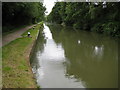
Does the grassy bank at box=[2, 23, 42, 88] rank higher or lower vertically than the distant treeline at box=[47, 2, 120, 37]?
lower

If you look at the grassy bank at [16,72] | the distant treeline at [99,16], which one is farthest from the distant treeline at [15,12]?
the distant treeline at [99,16]

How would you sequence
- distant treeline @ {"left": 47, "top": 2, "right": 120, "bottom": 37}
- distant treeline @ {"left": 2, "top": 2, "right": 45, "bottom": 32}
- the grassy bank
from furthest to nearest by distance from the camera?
1. distant treeline @ {"left": 47, "top": 2, "right": 120, "bottom": 37}
2. distant treeline @ {"left": 2, "top": 2, "right": 45, "bottom": 32}
3. the grassy bank

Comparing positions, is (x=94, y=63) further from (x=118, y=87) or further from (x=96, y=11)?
(x=96, y=11)

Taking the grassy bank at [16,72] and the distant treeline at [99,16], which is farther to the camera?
the distant treeline at [99,16]

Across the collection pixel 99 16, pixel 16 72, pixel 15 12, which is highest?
pixel 15 12

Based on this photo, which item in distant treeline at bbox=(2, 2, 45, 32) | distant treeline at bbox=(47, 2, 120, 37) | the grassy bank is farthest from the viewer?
distant treeline at bbox=(47, 2, 120, 37)

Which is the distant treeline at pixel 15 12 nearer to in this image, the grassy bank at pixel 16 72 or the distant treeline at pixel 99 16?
the grassy bank at pixel 16 72

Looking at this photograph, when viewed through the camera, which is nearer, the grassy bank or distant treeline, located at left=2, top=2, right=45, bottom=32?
the grassy bank

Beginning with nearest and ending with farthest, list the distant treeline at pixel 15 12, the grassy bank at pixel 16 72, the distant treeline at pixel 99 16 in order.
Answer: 1. the grassy bank at pixel 16 72
2. the distant treeline at pixel 15 12
3. the distant treeline at pixel 99 16

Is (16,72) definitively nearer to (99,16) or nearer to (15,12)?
(15,12)

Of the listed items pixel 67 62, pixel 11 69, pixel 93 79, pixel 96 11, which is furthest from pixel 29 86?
pixel 96 11

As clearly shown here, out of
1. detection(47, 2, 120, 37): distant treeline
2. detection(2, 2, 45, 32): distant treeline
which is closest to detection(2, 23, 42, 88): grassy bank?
detection(2, 2, 45, 32): distant treeline

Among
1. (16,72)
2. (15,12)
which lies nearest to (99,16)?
(15,12)

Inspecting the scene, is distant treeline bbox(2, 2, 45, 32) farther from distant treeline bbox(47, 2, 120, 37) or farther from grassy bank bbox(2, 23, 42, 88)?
distant treeline bbox(47, 2, 120, 37)
